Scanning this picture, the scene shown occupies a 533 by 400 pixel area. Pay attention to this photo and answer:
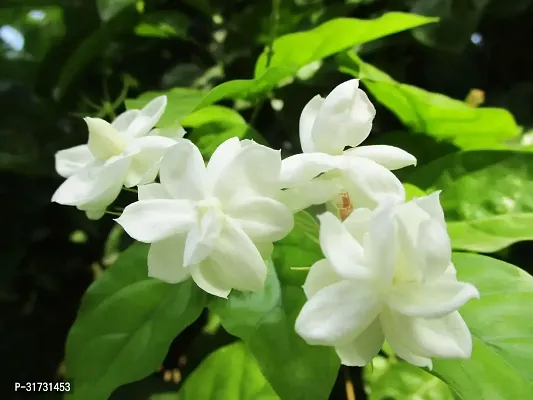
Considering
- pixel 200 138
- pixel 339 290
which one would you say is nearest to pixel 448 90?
pixel 200 138

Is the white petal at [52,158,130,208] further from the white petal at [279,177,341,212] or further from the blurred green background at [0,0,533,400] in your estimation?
the blurred green background at [0,0,533,400]

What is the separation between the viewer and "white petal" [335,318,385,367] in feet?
0.90

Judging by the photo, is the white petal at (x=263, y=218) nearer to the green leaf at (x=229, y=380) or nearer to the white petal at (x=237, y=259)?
the white petal at (x=237, y=259)

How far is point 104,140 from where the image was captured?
15.1 inches

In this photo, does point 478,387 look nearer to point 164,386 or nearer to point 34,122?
point 164,386

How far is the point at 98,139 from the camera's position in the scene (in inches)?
15.1

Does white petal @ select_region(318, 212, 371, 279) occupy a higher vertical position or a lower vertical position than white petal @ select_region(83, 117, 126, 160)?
higher

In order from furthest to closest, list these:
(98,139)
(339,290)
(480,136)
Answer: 1. (480,136)
2. (98,139)
3. (339,290)

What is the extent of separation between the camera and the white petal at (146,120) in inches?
15.7

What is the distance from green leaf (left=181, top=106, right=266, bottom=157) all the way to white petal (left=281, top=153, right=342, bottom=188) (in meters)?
0.16

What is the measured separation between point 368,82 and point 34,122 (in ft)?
1.54

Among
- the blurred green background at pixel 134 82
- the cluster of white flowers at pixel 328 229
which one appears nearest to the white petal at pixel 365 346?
the cluster of white flowers at pixel 328 229

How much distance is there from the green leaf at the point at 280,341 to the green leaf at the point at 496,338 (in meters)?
0.06

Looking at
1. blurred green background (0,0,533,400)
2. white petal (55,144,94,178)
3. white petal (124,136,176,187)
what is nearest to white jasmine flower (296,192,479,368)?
white petal (124,136,176,187)
